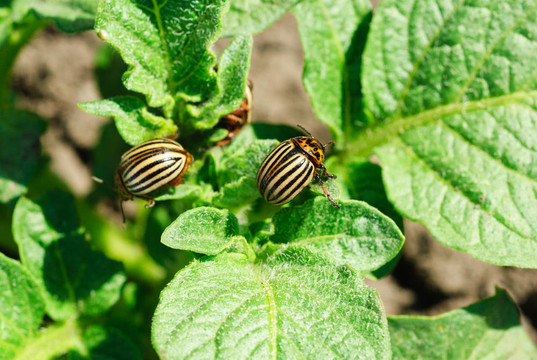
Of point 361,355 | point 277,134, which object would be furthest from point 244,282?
point 277,134

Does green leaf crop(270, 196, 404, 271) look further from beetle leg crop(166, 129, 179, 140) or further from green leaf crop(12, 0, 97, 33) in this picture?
green leaf crop(12, 0, 97, 33)

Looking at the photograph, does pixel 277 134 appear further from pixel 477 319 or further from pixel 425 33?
pixel 477 319

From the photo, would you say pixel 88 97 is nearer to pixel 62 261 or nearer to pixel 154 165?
pixel 62 261

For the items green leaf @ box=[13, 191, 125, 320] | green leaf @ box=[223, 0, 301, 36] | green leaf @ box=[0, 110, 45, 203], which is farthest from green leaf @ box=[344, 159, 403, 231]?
green leaf @ box=[0, 110, 45, 203]

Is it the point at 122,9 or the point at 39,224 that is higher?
the point at 122,9

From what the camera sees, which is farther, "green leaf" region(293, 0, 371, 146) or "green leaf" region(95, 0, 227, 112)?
"green leaf" region(293, 0, 371, 146)

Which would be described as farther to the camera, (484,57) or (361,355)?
(484,57)
